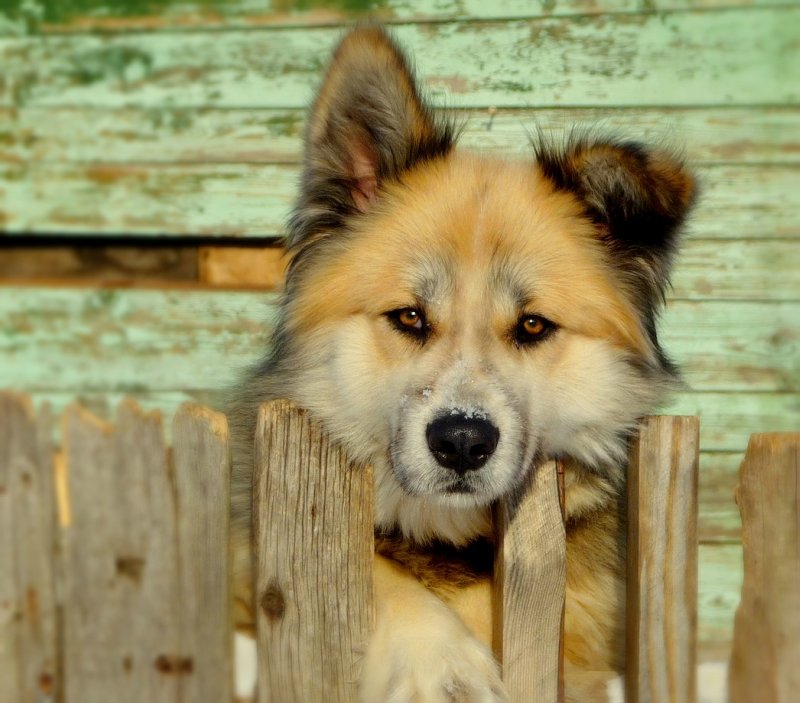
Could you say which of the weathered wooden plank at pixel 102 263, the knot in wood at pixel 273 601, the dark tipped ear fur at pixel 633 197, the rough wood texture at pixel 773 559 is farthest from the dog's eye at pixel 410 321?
the weathered wooden plank at pixel 102 263

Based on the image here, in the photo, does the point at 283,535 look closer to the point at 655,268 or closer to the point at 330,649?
the point at 330,649

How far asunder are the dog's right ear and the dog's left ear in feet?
1.16

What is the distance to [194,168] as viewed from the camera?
407 centimetres

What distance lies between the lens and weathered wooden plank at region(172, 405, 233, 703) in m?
1.89

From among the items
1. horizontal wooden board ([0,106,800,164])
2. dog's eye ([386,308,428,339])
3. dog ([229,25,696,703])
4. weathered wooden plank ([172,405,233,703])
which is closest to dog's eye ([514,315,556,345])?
dog ([229,25,696,703])

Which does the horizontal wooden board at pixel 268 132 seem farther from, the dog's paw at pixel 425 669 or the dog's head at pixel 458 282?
the dog's paw at pixel 425 669

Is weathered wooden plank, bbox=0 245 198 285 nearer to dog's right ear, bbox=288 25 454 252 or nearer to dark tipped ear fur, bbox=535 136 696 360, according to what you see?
dog's right ear, bbox=288 25 454 252

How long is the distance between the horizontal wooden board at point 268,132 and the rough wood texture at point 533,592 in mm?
2055

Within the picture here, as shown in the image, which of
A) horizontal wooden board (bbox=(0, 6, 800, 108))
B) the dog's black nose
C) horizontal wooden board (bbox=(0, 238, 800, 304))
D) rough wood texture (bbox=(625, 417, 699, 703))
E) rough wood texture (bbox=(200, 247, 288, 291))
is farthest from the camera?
rough wood texture (bbox=(200, 247, 288, 291))

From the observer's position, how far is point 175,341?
4121 mm

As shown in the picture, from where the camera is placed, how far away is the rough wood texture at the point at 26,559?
1.93 meters

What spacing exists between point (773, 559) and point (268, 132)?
2760 mm

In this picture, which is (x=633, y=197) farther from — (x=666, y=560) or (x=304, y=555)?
(x=304, y=555)

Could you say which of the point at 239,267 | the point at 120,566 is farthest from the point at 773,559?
the point at 239,267
